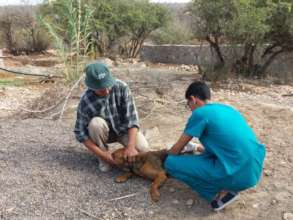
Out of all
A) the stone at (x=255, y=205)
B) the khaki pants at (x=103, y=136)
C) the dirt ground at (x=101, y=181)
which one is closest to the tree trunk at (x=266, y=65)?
the dirt ground at (x=101, y=181)

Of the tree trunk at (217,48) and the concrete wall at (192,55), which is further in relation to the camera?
the concrete wall at (192,55)

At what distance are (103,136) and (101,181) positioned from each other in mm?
386

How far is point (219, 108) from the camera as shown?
2.81 meters

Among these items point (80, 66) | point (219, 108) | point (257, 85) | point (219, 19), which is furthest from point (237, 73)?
point (219, 108)

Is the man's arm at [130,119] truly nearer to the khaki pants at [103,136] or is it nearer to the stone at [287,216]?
the khaki pants at [103,136]

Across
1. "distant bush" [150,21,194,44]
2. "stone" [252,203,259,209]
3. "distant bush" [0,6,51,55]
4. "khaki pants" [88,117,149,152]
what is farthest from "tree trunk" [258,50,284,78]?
"distant bush" [0,6,51,55]

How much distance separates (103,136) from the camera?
349 centimetres

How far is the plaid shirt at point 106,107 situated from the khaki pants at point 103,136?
0.07 meters

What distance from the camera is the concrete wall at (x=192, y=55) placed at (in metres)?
10.4

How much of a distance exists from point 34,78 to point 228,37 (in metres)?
5.17

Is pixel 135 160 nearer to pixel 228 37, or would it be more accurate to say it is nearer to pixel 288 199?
pixel 288 199

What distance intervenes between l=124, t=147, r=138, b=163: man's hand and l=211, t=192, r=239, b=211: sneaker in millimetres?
770

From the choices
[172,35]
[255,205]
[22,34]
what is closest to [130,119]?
[255,205]

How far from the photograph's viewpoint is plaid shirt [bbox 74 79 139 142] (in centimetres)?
347
